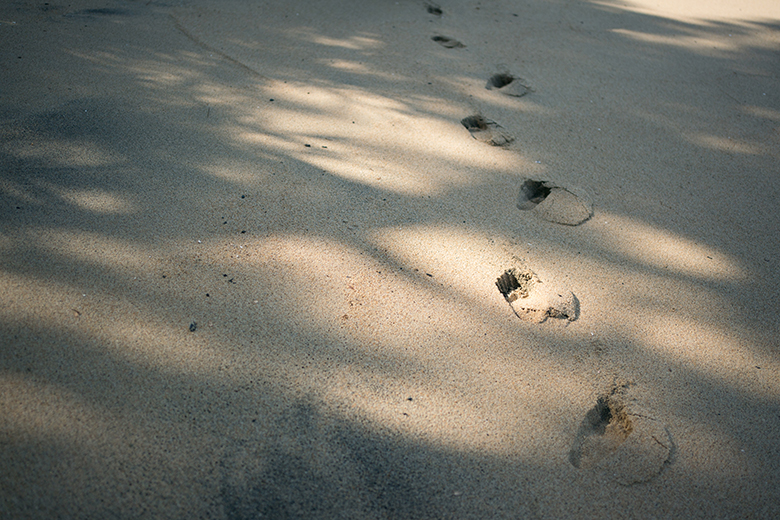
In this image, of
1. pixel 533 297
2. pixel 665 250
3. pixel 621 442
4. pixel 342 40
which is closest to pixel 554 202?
pixel 665 250

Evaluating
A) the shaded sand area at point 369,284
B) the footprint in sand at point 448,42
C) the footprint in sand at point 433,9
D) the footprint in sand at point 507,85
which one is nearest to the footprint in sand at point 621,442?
the shaded sand area at point 369,284

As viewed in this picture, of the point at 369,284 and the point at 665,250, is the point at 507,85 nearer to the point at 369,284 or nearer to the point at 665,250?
the point at 665,250

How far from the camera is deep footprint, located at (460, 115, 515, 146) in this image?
269 centimetres

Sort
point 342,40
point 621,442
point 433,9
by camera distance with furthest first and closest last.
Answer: point 433,9 < point 342,40 < point 621,442

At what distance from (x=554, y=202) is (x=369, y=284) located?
113 cm

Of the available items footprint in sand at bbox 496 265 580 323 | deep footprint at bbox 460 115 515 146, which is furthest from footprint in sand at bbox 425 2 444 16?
footprint in sand at bbox 496 265 580 323

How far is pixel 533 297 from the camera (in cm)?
188

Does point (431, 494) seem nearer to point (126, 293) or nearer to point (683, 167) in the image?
point (126, 293)

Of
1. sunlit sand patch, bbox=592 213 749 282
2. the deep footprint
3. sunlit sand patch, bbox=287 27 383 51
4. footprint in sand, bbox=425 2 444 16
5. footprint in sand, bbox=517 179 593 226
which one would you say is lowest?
sunlit sand patch, bbox=592 213 749 282

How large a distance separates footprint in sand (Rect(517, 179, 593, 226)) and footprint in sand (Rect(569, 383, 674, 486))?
95 centimetres

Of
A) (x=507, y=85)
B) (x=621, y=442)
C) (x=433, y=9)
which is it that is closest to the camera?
(x=621, y=442)

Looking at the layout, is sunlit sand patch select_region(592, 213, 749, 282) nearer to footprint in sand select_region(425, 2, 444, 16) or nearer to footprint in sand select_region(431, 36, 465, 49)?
footprint in sand select_region(431, 36, 465, 49)

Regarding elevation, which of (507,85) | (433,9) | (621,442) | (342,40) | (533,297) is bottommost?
(621,442)

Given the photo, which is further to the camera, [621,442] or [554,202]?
[554,202]
